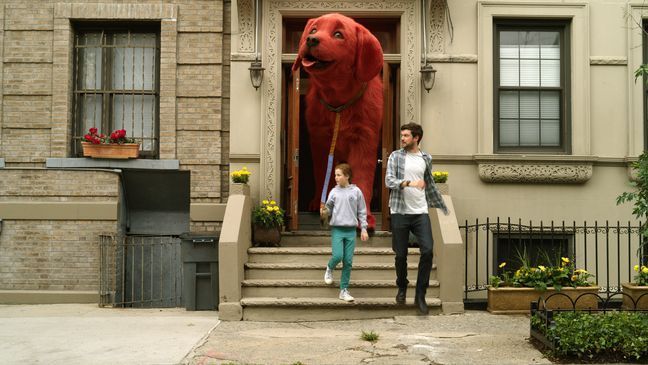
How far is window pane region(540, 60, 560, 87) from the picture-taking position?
10.9 metres

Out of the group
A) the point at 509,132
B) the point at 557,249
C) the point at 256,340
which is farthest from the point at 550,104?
the point at 256,340

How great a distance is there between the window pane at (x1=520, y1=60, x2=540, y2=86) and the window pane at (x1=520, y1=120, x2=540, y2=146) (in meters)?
0.59

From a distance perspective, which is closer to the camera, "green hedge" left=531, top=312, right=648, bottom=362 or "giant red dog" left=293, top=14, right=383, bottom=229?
"green hedge" left=531, top=312, right=648, bottom=362

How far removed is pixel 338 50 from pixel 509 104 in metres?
3.29

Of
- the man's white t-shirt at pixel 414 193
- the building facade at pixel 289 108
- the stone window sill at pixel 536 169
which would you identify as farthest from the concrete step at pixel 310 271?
the stone window sill at pixel 536 169

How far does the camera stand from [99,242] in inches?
418

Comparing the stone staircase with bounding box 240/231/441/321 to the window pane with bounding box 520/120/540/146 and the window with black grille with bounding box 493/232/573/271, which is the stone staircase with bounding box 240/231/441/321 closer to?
the window with black grille with bounding box 493/232/573/271

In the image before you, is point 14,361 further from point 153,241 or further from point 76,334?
point 153,241

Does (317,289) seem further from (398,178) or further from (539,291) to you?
(539,291)

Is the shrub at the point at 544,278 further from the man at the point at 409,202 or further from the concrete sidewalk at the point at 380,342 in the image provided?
the man at the point at 409,202

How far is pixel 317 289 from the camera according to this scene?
865cm

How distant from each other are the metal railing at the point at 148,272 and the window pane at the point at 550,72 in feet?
20.2

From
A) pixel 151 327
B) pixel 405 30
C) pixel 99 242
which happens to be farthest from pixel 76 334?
pixel 405 30

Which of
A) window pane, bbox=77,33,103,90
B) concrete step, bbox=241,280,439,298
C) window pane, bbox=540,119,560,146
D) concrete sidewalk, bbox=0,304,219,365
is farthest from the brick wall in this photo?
window pane, bbox=540,119,560,146
